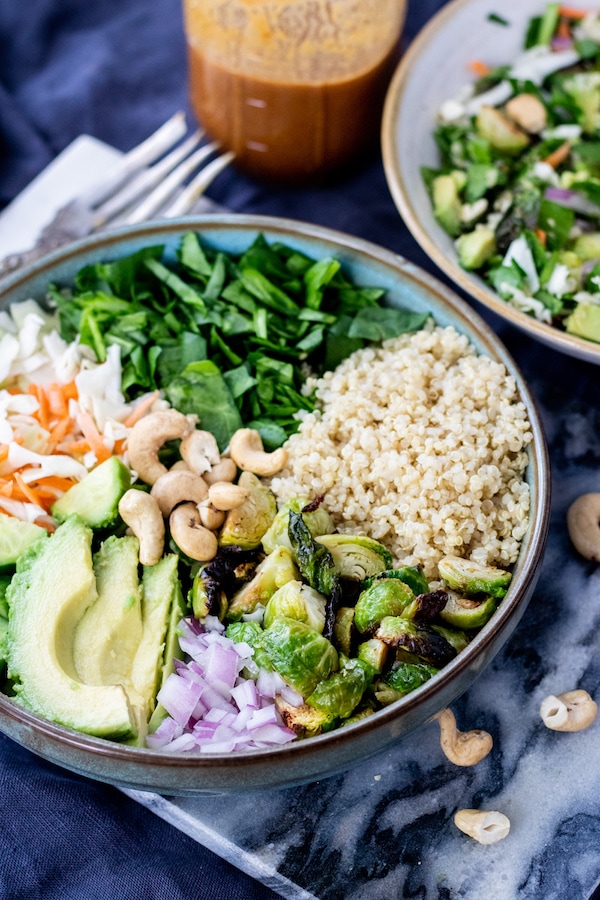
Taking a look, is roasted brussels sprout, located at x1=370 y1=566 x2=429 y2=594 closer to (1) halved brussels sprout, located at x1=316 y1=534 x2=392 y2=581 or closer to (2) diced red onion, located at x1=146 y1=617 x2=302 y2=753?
(1) halved brussels sprout, located at x1=316 y1=534 x2=392 y2=581

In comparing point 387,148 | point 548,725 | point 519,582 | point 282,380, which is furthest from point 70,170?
point 548,725

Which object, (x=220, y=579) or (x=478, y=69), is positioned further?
(x=478, y=69)

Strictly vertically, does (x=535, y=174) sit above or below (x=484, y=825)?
above

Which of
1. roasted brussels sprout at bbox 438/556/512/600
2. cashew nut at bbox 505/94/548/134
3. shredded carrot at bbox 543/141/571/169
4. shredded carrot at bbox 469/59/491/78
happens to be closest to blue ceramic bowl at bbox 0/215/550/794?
roasted brussels sprout at bbox 438/556/512/600

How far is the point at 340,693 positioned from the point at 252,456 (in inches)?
24.4

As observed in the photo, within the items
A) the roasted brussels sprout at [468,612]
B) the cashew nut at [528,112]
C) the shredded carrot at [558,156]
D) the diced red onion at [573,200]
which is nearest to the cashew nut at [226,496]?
the roasted brussels sprout at [468,612]

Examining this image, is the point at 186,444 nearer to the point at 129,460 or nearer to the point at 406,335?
the point at 129,460

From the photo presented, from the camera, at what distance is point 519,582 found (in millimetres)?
1799

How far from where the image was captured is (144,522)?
1.90 m

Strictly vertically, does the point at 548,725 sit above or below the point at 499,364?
below

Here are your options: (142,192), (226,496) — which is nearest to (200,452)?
(226,496)

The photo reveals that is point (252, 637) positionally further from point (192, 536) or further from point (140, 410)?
point (140, 410)

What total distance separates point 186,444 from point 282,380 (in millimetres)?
311

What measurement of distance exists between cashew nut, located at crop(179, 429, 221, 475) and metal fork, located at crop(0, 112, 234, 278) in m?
0.90
